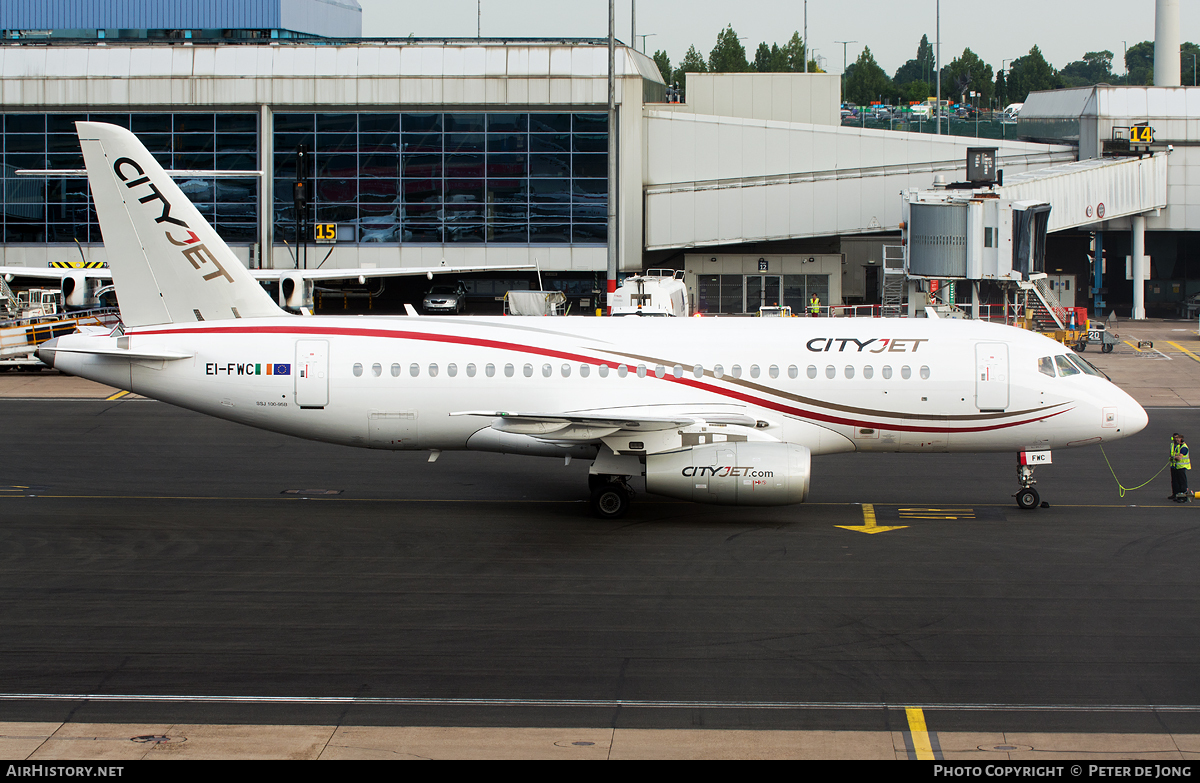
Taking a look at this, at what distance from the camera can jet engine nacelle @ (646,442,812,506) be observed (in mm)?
21438

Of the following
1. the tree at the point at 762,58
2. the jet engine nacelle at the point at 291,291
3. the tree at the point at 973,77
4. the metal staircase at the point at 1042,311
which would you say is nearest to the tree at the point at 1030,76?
the tree at the point at 973,77

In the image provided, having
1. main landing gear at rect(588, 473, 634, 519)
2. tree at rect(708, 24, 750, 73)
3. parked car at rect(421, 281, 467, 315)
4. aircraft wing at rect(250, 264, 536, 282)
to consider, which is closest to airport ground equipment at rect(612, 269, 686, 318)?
aircraft wing at rect(250, 264, 536, 282)

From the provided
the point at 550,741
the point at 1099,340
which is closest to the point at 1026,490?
the point at 550,741

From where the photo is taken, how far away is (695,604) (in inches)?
686

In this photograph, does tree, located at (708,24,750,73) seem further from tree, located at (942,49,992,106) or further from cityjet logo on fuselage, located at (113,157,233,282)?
cityjet logo on fuselage, located at (113,157,233,282)

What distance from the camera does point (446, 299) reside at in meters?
62.5

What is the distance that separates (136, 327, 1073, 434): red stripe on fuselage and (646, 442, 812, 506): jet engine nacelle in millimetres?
1560

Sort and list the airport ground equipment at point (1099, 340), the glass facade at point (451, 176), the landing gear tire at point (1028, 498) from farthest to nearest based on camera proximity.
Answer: the glass facade at point (451, 176) → the airport ground equipment at point (1099, 340) → the landing gear tire at point (1028, 498)

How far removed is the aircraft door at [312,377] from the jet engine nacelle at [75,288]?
98.9 feet

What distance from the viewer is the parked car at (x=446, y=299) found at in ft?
203

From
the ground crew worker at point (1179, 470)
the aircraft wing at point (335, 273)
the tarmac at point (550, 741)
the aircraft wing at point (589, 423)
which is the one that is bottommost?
the tarmac at point (550, 741)

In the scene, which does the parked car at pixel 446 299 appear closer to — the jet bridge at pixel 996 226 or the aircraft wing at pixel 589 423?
the jet bridge at pixel 996 226
